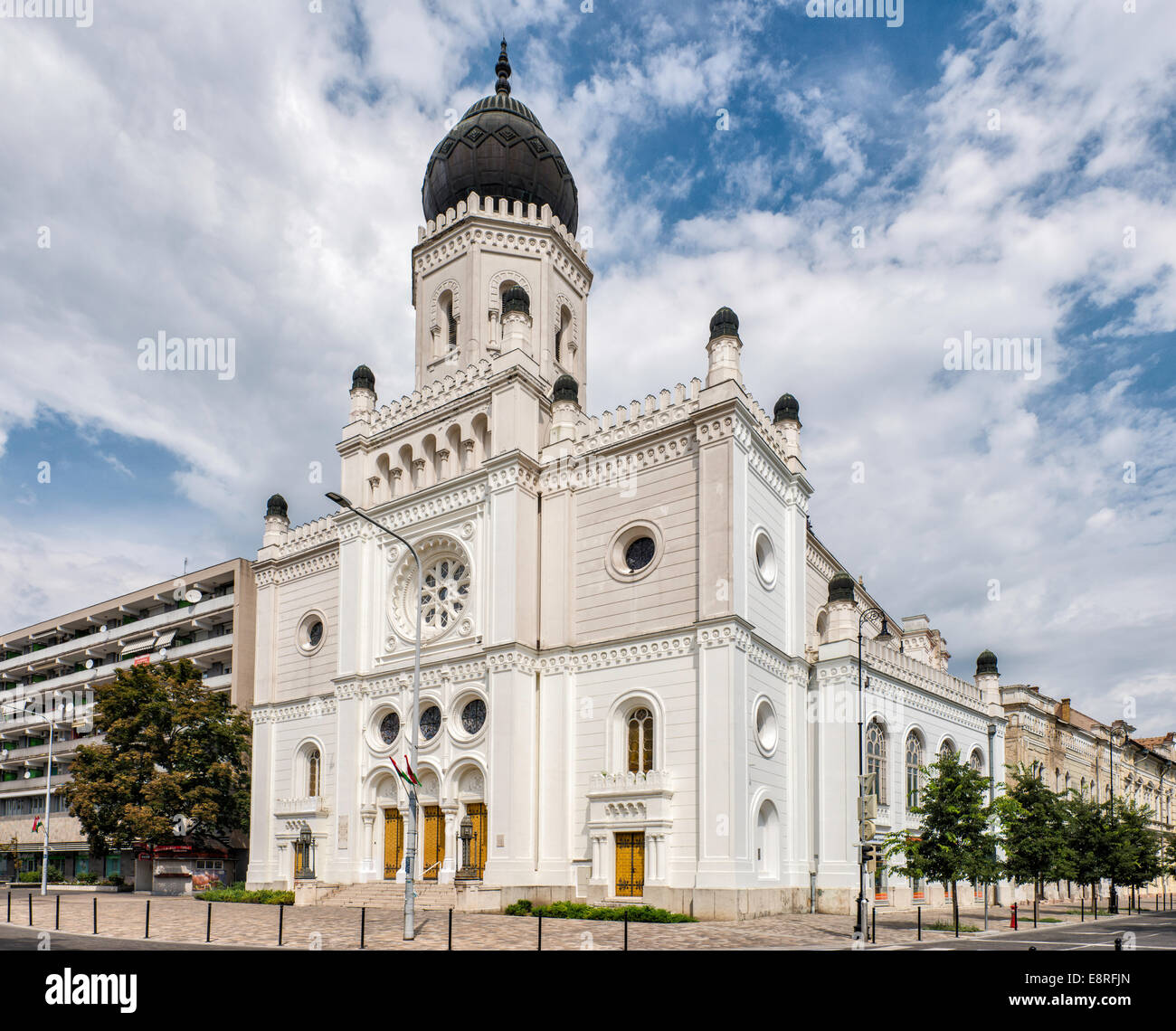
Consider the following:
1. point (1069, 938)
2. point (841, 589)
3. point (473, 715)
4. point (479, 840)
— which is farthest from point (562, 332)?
point (1069, 938)

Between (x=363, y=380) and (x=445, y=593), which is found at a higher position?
(x=363, y=380)

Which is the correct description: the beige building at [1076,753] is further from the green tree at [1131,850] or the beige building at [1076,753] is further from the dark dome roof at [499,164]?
the dark dome roof at [499,164]

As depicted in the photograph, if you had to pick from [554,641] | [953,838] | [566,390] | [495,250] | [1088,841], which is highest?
[495,250]

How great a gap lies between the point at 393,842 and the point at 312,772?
7185mm

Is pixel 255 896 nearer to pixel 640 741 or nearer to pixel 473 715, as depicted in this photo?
pixel 473 715

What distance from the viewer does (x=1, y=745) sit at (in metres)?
79.3

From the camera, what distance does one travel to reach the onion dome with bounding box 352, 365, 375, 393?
46.3 meters

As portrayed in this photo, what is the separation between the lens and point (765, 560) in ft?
119

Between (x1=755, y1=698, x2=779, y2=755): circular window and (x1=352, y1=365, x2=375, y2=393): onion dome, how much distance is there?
936 inches

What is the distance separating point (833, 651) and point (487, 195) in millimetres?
26137

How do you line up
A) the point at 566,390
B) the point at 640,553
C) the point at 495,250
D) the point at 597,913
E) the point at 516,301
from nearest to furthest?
the point at 597,913 < the point at 640,553 < the point at 566,390 < the point at 516,301 < the point at 495,250

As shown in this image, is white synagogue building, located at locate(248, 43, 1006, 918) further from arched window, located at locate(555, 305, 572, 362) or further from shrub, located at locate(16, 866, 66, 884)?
shrub, located at locate(16, 866, 66, 884)

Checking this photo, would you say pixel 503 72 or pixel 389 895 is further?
pixel 503 72
